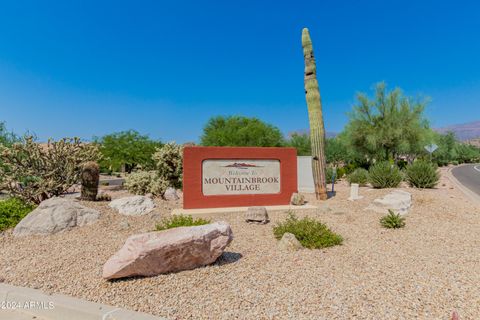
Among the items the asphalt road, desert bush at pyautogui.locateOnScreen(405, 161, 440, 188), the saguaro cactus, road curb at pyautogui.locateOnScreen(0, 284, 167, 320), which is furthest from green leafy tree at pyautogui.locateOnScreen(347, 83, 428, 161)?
road curb at pyautogui.locateOnScreen(0, 284, 167, 320)

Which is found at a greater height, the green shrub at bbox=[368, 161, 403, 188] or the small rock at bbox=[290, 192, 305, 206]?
the green shrub at bbox=[368, 161, 403, 188]

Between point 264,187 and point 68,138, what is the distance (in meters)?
7.23

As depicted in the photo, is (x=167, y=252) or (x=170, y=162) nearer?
(x=167, y=252)

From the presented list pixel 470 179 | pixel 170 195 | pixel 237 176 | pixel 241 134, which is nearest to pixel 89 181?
pixel 170 195

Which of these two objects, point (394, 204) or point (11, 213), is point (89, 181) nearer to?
point (11, 213)

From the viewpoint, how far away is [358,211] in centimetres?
913

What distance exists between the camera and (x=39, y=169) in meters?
9.61

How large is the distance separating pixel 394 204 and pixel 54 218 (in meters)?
9.09

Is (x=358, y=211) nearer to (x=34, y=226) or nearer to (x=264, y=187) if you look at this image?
(x=264, y=187)

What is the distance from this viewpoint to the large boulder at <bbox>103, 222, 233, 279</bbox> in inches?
155

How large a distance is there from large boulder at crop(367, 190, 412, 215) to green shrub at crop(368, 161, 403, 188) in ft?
14.6

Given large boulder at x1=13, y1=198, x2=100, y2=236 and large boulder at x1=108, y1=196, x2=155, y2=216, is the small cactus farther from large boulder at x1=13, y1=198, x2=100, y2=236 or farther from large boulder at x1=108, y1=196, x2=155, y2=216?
large boulder at x1=13, y1=198, x2=100, y2=236

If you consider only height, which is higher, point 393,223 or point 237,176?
point 237,176

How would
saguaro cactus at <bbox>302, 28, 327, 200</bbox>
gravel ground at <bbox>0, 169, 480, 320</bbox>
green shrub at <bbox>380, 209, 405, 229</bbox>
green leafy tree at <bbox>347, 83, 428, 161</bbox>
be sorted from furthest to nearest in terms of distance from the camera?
green leafy tree at <bbox>347, 83, 428, 161</bbox> < saguaro cactus at <bbox>302, 28, 327, 200</bbox> < green shrub at <bbox>380, 209, 405, 229</bbox> < gravel ground at <bbox>0, 169, 480, 320</bbox>
